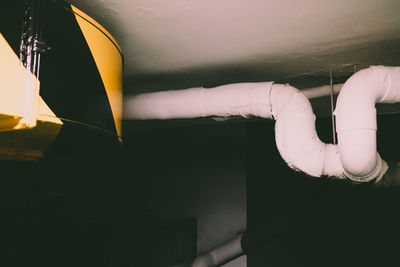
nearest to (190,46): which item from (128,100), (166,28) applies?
(166,28)

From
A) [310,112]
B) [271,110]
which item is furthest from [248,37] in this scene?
[310,112]

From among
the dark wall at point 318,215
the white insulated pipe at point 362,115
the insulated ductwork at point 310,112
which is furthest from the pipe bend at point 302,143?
the dark wall at point 318,215

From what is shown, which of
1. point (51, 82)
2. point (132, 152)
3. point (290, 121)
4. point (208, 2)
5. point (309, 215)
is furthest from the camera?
point (132, 152)

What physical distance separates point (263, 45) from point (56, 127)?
1247 mm

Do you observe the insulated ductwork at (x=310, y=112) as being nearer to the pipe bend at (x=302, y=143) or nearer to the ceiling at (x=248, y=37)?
the pipe bend at (x=302, y=143)

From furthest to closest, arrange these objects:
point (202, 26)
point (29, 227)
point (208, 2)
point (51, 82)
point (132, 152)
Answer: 1. point (132, 152)
2. point (29, 227)
3. point (202, 26)
4. point (208, 2)
5. point (51, 82)

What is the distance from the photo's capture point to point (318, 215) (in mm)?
3779

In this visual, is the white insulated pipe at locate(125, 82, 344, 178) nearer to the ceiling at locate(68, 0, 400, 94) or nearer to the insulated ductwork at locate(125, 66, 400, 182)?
the insulated ductwork at locate(125, 66, 400, 182)

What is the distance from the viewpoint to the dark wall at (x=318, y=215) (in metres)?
3.64

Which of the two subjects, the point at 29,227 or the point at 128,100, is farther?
the point at 128,100

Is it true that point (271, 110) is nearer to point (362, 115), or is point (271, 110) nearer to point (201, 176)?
point (362, 115)

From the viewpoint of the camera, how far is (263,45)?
75.4 inches

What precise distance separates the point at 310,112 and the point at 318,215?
2256 mm

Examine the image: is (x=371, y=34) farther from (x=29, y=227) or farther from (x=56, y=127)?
(x=29, y=227)
